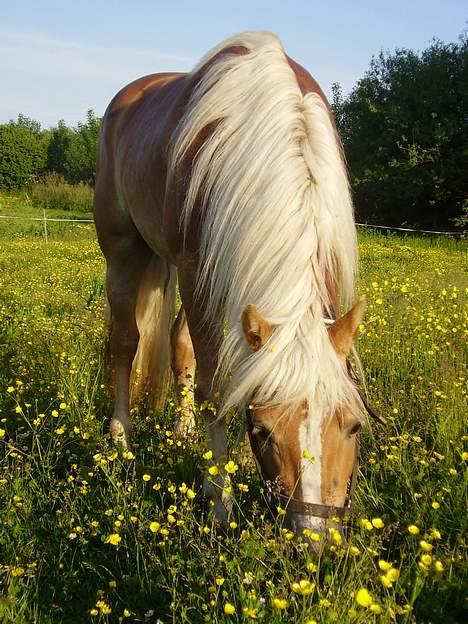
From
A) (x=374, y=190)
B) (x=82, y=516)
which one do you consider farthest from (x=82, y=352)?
(x=374, y=190)

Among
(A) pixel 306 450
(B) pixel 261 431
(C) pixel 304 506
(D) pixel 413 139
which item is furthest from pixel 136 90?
(D) pixel 413 139

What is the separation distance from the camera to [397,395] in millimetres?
3609

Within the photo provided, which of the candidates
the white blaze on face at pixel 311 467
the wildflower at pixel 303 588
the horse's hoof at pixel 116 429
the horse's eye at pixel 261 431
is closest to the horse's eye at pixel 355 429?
the white blaze on face at pixel 311 467

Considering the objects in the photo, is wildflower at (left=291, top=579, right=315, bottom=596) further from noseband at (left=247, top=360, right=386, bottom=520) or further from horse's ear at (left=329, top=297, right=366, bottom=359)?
horse's ear at (left=329, top=297, right=366, bottom=359)

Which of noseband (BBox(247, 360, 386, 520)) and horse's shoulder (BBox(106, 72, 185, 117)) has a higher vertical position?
horse's shoulder (BBox(106, 72, 185, 117))

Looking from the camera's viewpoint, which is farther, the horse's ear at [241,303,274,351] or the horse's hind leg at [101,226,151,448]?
the horse's hind leg at [101,226,151,448]

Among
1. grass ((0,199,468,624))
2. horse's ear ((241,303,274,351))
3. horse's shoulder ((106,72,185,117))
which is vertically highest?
horse's shoulder ((106,72,185,117))

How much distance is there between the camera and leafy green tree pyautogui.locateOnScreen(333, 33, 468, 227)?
28.8 m

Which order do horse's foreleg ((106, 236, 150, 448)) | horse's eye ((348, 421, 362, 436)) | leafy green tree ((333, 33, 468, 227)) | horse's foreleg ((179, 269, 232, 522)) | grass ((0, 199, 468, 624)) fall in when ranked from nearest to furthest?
grass ((0, 199, 468, 624)) → horse's eye ((348, 421, 362, 436)) → horse's foreleg ((179, 269, 232, 522)) → horse's foreleg ((106, 236, 150, 448)) → leafy green tree ((333, 33, 468, 227))

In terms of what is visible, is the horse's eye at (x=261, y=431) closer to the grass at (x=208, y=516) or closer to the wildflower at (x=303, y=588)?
the grass at (x=208, y=516)

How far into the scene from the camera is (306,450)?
6.67 feet

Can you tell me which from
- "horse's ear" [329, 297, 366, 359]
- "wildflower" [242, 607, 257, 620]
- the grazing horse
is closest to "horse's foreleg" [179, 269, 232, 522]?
the grazing horse

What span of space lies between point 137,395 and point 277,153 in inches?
92.0

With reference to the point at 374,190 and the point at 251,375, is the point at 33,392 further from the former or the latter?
the point at 374,190
